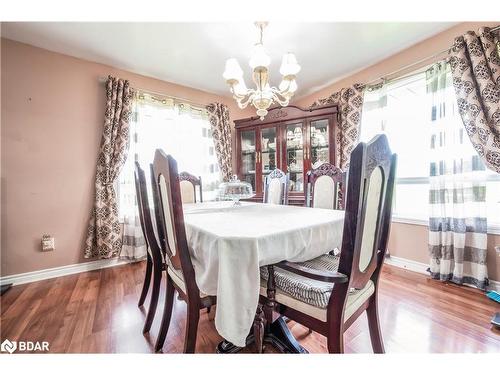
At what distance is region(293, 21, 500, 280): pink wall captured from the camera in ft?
5.79

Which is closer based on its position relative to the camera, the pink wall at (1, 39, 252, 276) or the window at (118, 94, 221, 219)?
the pink wall at (1, 39, 252, 276)

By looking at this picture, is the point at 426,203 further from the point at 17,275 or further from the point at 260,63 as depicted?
the point at 17,275

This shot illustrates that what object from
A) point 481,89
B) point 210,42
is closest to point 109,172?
point 210,42

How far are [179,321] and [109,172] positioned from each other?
180cm

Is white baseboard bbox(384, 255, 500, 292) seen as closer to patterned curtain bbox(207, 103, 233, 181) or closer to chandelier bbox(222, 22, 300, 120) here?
chandelier bbox(222, 22, 300, 120)

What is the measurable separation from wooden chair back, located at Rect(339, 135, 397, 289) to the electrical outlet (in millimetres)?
2765

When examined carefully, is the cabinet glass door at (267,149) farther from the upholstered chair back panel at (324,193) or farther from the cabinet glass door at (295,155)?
the upholstered chair back panel at (324,193)

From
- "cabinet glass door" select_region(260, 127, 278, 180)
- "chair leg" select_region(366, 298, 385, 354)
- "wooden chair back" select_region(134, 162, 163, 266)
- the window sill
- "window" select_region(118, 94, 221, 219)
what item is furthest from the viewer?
"cabinet glass door" select_region(260, 127, 278, 180)

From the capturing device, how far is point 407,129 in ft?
7.93

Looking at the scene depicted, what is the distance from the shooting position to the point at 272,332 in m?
1.27

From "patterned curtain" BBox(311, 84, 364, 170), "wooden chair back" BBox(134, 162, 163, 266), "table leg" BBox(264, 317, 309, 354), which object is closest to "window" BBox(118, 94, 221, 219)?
"wooden chair back" BBox(134, 162, 163, 266)

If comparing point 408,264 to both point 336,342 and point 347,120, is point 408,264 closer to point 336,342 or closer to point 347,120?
point 347,120

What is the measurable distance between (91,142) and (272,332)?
263 centimetres
